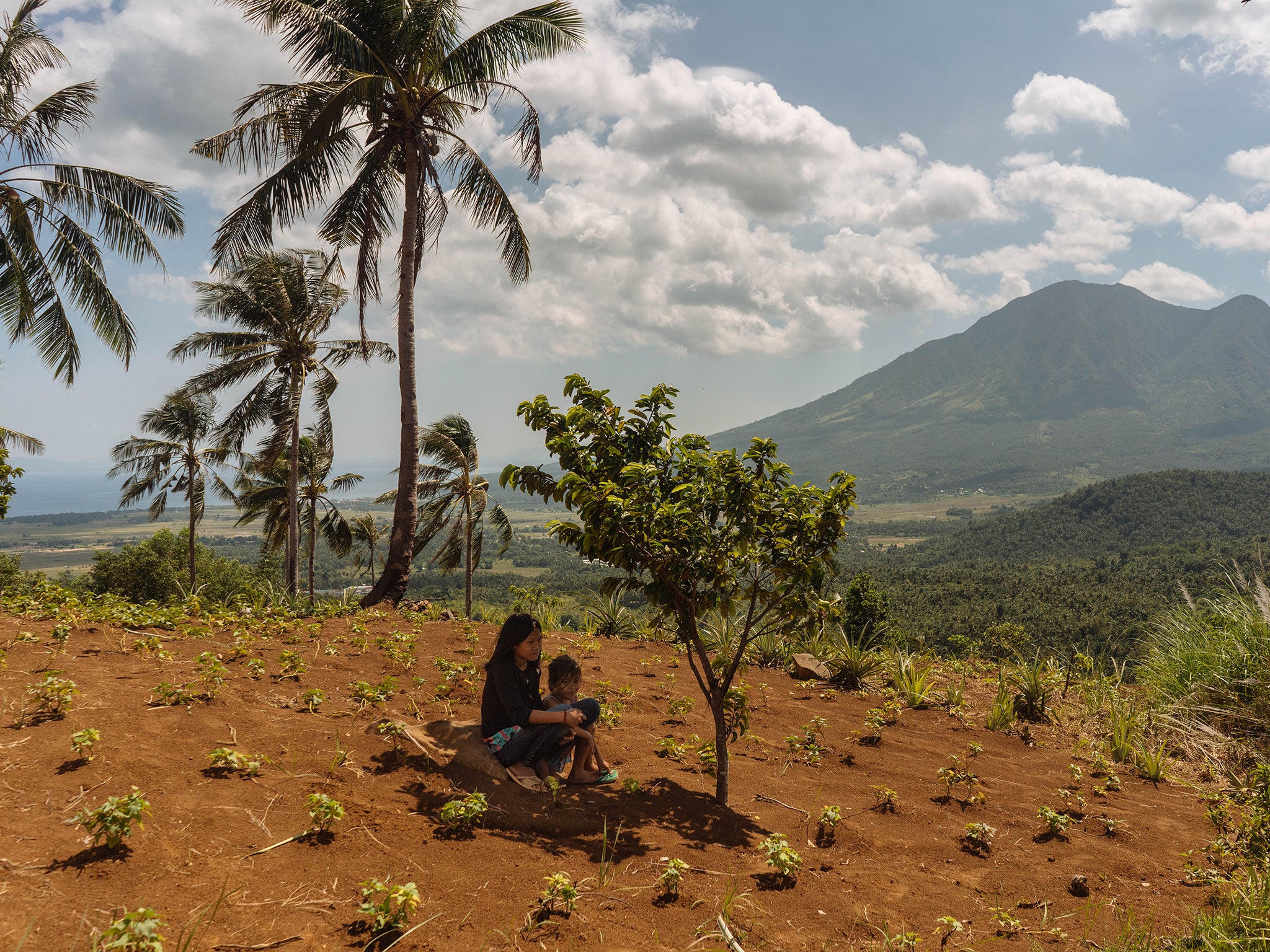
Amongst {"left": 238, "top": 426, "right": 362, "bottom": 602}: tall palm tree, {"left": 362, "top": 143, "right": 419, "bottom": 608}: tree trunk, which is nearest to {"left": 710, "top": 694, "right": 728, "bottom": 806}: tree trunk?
{"left": 362, "top": 143, "right": 419, "bottom": 608}: tree trunk

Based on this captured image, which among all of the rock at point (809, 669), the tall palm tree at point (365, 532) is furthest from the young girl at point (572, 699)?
the tall palm tree at point (365, 532)

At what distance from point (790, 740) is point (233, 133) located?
1138 cm

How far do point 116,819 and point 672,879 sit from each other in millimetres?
2340

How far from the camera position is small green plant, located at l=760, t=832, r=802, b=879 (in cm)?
337

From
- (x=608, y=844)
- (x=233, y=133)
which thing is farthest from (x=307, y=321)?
(x=608, y=844)

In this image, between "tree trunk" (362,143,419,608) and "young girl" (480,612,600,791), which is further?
"tree trunk" (362,143,419,608)

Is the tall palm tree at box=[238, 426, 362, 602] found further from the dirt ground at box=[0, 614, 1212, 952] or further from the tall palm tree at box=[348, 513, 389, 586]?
the dirt ground at box=[0, 614, 1212, 952]

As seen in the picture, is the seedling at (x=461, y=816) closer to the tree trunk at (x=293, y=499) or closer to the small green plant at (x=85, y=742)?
the small green plant at (x=85, y=742)

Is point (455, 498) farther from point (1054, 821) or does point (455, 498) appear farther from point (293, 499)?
point (1054, 821)

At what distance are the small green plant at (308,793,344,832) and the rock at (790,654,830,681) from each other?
673cm

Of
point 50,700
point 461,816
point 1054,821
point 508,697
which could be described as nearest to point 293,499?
point 50,700

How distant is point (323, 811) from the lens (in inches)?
122

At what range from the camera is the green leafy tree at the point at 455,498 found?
69.7 ft

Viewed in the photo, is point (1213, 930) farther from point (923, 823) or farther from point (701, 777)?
point (701, 777)
